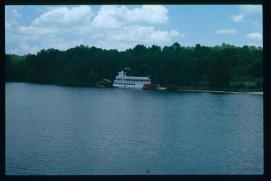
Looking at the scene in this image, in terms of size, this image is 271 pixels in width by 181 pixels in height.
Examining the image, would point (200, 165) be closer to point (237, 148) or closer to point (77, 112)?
point (237, 148)

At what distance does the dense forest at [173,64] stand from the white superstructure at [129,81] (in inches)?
13.0

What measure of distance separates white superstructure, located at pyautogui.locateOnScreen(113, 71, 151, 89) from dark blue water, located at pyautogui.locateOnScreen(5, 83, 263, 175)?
2.77 ft

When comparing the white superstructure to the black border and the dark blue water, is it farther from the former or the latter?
the black border

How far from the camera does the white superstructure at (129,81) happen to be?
24.6 metres

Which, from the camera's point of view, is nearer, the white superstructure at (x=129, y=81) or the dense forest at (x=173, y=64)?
the dense forest at (x=173, y=64)

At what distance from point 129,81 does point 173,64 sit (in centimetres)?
363

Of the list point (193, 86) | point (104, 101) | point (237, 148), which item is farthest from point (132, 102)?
point (237, 148)

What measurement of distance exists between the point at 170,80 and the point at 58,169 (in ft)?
53.4

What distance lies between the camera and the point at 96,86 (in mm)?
25969

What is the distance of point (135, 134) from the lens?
1347 centimetres
